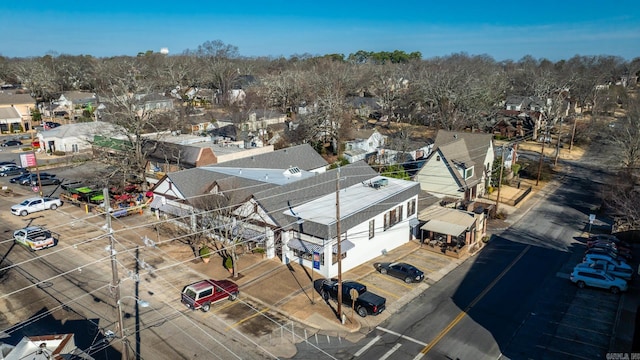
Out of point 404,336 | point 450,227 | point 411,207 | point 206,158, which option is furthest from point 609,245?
point 206,158

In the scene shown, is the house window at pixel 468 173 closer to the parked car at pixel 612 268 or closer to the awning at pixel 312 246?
the parked car at pixel 612 268

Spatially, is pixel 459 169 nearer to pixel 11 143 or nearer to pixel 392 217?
pixel 392 217

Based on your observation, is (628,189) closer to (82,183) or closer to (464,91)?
(464,91)

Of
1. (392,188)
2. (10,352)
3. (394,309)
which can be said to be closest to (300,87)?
(392,188)

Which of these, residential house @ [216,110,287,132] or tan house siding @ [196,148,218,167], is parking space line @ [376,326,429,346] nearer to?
tan house siding @ [196,148,218,167]

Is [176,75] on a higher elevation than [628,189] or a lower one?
higher

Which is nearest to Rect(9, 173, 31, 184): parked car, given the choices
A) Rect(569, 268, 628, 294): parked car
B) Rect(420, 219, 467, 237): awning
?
Rect(420, 219, 467, 237): awning
